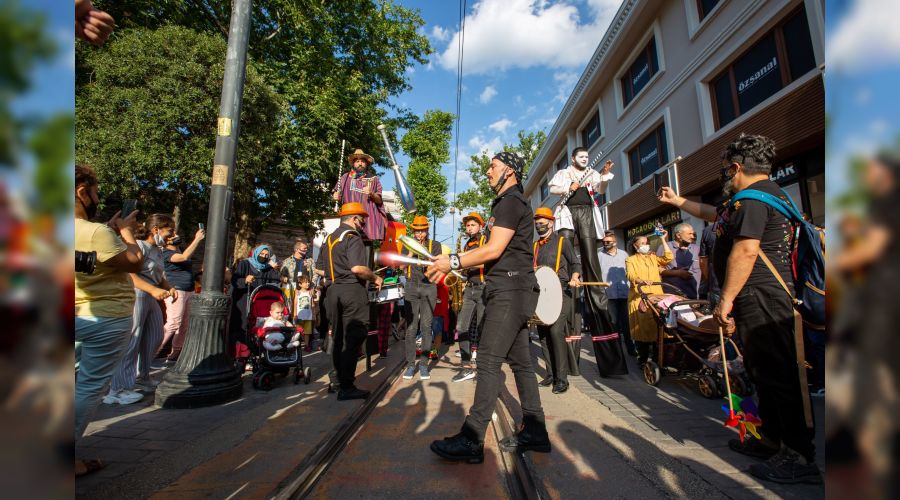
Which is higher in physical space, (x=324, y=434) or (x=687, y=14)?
(x=687, y=14)

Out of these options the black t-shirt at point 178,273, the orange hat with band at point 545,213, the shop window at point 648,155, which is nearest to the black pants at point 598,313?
the orange hat with band at point 545,213

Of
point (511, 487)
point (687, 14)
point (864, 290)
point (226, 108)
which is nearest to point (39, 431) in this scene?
point (864, 290)

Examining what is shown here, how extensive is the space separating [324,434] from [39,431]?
2.87 meters

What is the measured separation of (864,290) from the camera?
41 centimetres

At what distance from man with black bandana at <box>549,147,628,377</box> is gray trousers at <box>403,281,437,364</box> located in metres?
1.93

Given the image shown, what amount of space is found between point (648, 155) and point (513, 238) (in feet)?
39.2

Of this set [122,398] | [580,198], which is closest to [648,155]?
[580,198]

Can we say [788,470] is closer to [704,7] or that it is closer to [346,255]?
[346,255]

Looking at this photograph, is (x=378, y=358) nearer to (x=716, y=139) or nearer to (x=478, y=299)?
(x=478, y=299)

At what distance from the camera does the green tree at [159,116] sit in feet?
29.6

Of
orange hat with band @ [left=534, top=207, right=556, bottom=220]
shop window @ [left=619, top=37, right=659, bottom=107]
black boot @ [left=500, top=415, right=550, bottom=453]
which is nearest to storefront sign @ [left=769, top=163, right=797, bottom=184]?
orange hat with band @ [left=534, top=207, right=556, bottom=220]

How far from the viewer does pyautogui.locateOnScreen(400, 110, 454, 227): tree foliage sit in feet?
94.6

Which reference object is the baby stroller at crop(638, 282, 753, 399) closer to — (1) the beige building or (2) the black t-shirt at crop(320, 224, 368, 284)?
(1) the beige building

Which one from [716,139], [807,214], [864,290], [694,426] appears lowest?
[694,426]
